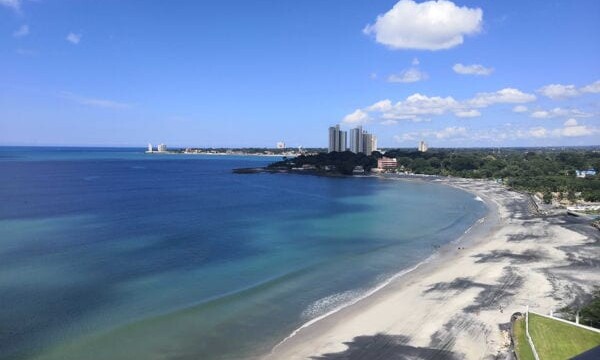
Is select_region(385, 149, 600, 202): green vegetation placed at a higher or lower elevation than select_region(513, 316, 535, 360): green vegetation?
higher

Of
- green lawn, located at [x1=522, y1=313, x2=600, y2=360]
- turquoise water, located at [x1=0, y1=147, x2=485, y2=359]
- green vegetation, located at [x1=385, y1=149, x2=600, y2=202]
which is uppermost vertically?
green vegetation, located at [x1=385, y1=149, x2=600, y2=202]

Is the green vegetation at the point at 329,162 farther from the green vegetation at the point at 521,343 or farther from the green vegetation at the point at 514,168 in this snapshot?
the green vegetation at the point at 521,343

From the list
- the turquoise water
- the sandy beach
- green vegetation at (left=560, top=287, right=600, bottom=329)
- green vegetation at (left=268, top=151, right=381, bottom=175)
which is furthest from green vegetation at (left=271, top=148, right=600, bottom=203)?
green vegetation at (left=560, top=287, right=600, bottom=329)

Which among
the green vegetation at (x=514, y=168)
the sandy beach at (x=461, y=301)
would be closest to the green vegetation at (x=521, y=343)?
the sandy beach at (x=461, y=301)

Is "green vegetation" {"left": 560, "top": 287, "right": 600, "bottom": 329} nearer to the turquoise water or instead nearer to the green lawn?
the green lawn

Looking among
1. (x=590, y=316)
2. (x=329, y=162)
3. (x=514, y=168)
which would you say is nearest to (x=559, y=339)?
(x=590, y=316)

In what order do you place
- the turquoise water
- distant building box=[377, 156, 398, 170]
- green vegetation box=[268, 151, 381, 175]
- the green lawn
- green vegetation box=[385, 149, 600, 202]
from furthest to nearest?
1. distant building box=[377, 156, 398, 170]
2. green vegetation box=[268, 151, 381, 175]
3. green vegetation box=[385, 149, 600, 202]
4. the turquoise water
5. the green lawn

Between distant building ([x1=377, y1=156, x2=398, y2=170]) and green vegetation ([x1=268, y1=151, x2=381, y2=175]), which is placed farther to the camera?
distant building ([x1=377, y1=156, x2=398, y2=170])

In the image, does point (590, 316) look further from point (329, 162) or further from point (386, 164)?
point (386, 164)
